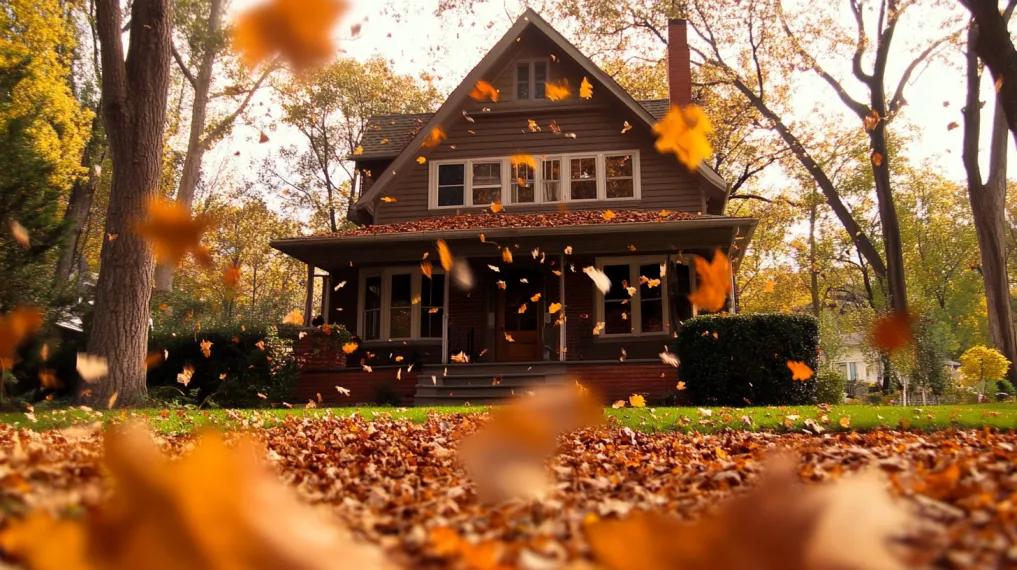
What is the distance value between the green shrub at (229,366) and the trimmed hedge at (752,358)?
7.36 meters

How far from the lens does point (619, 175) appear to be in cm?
1648

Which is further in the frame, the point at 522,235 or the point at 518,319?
the point at 518,319

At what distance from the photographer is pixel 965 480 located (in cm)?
272

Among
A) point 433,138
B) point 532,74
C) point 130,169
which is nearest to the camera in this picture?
point 130,169

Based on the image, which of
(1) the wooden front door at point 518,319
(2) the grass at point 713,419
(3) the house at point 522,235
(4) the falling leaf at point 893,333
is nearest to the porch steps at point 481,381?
(3) the house at point 522,235

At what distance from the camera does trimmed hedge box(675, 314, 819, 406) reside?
10.8 m

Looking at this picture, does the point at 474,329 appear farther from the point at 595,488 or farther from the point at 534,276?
the point at 595,488

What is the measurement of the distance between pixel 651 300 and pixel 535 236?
3.05m

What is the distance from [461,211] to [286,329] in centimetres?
477

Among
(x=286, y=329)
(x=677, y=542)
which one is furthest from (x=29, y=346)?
(x=677, y=542)

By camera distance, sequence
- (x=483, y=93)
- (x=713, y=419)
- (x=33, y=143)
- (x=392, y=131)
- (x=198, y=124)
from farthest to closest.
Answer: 1. (x=198, y=124)
2. (x=392, y=131)
3. (x=483, y=93)
4. (x=33, y=143)
5. (x=713, y=419)

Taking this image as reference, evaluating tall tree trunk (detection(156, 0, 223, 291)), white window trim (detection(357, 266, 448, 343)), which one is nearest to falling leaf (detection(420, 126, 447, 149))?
white window trim (detection(357, 266, 448, 343))

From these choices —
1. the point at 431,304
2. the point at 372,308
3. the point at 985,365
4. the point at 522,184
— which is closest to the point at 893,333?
the point at 985,365

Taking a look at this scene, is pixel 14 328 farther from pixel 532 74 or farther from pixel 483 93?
pixel 532 74
